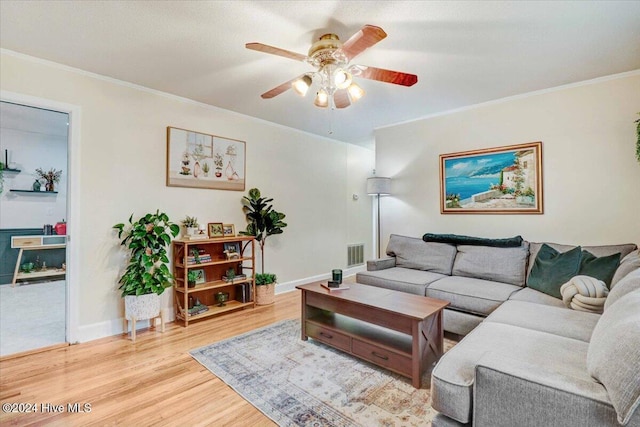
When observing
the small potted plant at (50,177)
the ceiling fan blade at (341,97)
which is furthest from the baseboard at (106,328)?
the small potted plant at (50,177)

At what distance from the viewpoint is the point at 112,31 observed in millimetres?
2164

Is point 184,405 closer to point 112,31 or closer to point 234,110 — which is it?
point 112,31

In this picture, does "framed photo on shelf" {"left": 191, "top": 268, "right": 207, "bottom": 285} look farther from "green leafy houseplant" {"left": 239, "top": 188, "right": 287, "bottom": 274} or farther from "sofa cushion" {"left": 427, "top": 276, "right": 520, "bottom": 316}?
"sofa cushion" {"left": 427, "top": 276, "right": 520, "bottom": 316}

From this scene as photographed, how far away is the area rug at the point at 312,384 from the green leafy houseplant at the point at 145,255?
2.74 ft

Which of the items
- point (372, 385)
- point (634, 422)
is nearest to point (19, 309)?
point (372, 385)

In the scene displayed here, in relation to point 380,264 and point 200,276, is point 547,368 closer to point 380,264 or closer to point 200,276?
point 380,264

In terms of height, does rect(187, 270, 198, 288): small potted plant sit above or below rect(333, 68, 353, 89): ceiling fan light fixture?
below

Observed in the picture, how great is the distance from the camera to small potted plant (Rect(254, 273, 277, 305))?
3867 millimetres

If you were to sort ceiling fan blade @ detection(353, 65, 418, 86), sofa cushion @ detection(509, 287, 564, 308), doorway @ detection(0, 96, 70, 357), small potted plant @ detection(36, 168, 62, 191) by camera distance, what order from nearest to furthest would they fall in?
1. ceiling fan blade @ detection(353, 65, 418, 86)
2. sofa cushion @ detection(509, 287, 564, 308)
3. doorway @ detection(0, 96, 70, 357)
4. small potted plant @ detection(36, 168, 62, 191)

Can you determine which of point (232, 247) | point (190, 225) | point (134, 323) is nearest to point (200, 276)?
point (232, 247)

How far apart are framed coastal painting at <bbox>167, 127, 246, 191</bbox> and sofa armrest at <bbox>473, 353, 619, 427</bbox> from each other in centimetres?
330

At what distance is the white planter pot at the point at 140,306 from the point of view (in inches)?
112

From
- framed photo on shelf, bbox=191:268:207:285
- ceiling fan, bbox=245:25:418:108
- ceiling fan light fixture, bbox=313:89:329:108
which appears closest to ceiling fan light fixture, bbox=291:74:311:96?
ceiling fan, bbox=245:25:418:108

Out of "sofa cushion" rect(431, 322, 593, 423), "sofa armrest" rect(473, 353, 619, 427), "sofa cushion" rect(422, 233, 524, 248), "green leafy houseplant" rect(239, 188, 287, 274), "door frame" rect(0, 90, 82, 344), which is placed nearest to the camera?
"sofa armrest" rect(473, 353, 619, 427)
